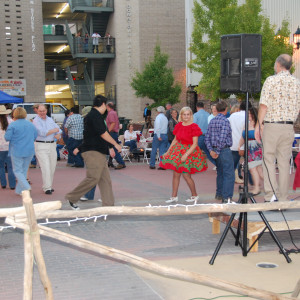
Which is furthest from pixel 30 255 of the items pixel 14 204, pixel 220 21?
pixel 220 21

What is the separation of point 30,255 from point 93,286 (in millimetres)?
1778

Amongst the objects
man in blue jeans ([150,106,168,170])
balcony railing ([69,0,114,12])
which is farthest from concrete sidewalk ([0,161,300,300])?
balcony railing ([69,0,114,12])

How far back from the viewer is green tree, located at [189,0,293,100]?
2047 centimetres

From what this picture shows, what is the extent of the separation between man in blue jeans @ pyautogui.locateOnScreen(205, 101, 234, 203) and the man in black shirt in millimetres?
1703

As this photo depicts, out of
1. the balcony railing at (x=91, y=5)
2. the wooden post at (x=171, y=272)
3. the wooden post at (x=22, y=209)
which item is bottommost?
the wooden post at (x=171, y=272)

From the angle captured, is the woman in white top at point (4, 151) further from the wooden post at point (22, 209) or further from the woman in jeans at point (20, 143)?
the wooden post at point (22, 209)

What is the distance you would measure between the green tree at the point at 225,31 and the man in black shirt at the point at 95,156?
14.0m

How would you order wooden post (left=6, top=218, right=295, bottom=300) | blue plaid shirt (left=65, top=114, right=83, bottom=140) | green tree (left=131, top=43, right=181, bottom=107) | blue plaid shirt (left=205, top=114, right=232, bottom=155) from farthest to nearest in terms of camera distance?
green tree (left=131, top=43, right=181, bottom=107) < blue plaid shirt (left=65, top=114, right=83, bottom=140) < blue plaid shirt (left=205, top=114, right=232, bottom=155) < wooden post (left=6, top=218, right=295, bottom=300)

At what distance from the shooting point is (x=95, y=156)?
778 cm

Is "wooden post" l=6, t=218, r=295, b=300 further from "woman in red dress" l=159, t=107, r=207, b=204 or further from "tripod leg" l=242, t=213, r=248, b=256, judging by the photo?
"woman in red dress" l=159, t=107, r=207, b=204

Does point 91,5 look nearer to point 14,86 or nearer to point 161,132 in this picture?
point 14,86

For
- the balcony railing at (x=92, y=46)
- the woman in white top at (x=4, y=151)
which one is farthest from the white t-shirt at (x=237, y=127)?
the balcony railing at (x=92, y=46)

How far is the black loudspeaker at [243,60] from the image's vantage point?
6070mm

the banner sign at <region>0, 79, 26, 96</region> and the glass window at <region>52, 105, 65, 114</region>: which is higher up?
the banner sign at <region>0, 79, 26, 96</region>
